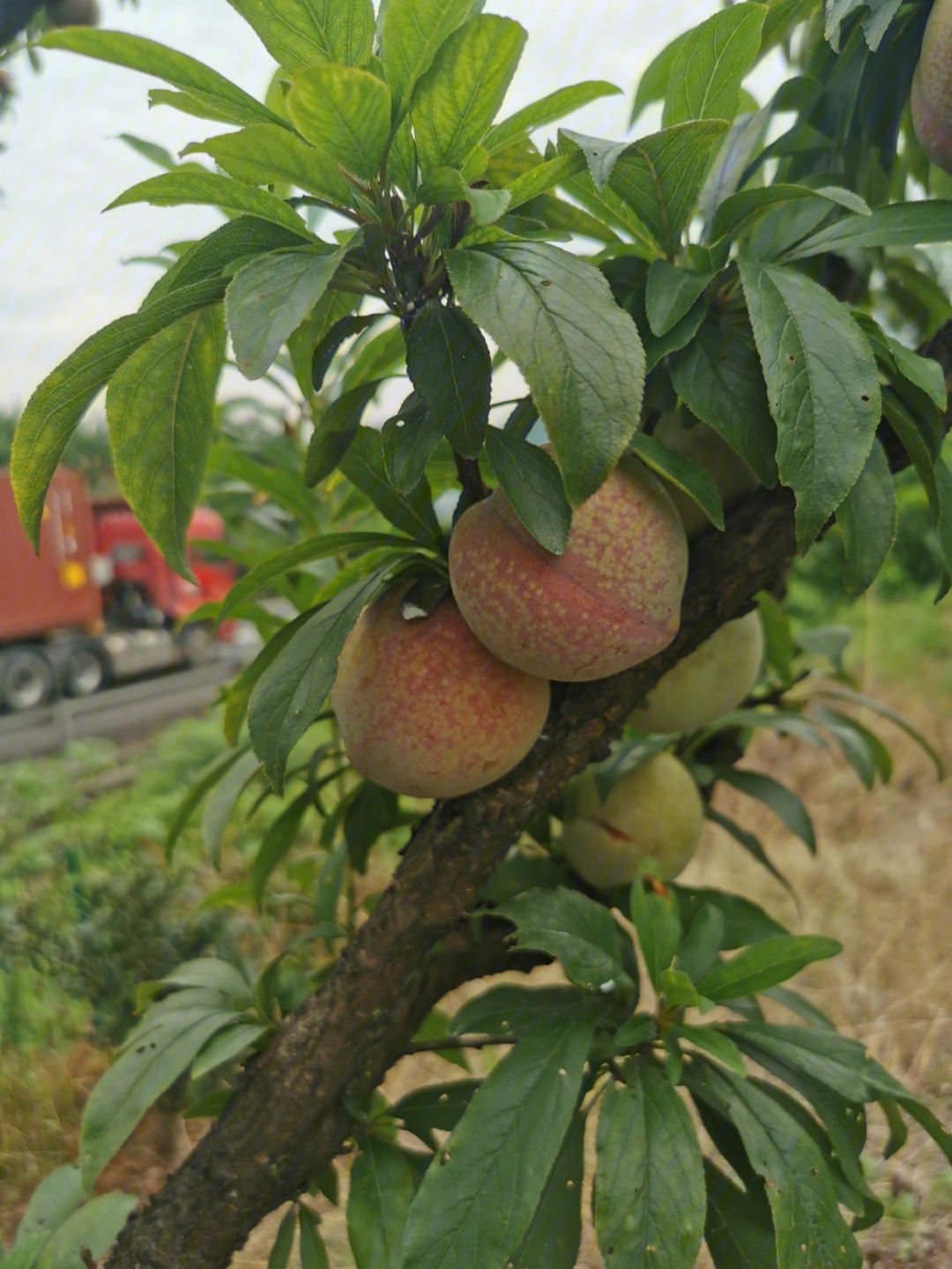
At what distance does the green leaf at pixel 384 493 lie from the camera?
1.81 feet

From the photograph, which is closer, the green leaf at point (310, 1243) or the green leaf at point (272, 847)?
the green leaf at point (310, 1243)

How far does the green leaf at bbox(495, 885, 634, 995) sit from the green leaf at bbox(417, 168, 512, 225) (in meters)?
0.39

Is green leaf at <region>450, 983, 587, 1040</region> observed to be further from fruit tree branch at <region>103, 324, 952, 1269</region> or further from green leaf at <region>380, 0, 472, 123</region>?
green leaf at <region>380, 0, 472, 123</region>

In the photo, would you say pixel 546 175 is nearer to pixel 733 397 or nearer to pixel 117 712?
pixel 733 397

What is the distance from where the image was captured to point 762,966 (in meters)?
0.59

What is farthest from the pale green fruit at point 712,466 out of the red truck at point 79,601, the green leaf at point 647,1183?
the red truck at point 79,601

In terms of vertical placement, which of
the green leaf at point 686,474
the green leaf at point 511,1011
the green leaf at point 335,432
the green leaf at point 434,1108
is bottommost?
the green leaf at point 434,1108

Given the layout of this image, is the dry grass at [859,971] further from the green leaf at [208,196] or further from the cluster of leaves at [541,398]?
the green leaf at [208,196]

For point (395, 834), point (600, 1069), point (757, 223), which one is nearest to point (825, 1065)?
point (600, 1069)

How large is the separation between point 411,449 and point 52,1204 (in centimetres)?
74

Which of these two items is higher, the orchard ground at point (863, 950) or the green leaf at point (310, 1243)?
the green leaf at point (310, 1243)

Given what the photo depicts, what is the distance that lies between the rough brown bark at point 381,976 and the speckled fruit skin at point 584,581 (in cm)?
9

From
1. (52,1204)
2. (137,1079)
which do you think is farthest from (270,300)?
(52,1204)

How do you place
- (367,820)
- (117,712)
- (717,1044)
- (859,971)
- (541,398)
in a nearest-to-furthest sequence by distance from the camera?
(541,398) → (717,1044) → (367,820) → (859,971) → (117,712)
